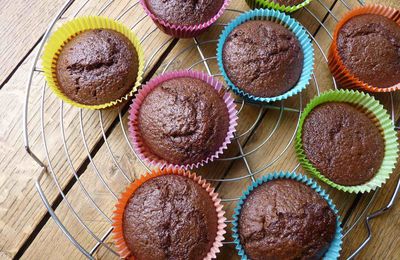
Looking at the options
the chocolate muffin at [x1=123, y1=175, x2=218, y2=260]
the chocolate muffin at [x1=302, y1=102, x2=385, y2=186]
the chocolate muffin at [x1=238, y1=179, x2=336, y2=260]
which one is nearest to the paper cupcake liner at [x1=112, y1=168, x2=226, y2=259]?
the chocolate muffin at [x1=123, y1=175, x2=218, y2=260]

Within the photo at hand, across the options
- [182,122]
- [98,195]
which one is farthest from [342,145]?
[98,195]

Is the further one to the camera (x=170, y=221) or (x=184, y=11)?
(x=184, y=11)

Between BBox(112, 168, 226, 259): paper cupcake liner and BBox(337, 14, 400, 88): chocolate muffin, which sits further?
BBox(337, 14, 400, 88): chocolate muffin

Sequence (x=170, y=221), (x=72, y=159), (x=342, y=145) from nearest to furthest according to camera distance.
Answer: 1. (x=170, y=221)
2. (x=342, y=145)
3. (x=72, y=159)

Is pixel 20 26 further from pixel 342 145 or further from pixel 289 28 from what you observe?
pixel 342 145

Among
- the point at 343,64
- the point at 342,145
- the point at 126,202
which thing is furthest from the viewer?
the point at 343,64

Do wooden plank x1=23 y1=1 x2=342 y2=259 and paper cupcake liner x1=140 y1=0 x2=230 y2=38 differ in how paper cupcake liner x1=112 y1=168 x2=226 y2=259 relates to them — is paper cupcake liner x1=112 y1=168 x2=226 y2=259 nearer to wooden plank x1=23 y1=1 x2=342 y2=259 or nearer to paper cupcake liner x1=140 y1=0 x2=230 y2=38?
wooden plank x1=23 y1=1 x2=342 y2=259
